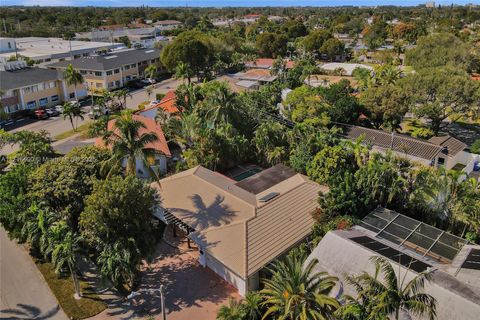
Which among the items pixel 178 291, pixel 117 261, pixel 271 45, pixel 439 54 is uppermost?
pixel 439 54

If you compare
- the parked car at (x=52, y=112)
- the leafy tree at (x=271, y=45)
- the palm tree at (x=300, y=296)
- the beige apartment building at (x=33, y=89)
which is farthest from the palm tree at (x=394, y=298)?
the leafy tree at (x=271, y=45)

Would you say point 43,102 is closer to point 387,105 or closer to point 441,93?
point 387,105

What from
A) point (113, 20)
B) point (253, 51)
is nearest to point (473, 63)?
point (253, 51)

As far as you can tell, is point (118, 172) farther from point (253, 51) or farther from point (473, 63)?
point (253, 51)

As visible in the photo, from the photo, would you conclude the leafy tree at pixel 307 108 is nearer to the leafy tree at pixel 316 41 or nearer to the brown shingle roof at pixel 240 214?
the brown shingle roof at pixel 240 214

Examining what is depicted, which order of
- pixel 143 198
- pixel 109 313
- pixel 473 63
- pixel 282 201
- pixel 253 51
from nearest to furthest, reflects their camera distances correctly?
1. pixel 109 313
2. pixel 143 198
3. pixel 282 201
4. pixel 473 63
5. pixel 253 51

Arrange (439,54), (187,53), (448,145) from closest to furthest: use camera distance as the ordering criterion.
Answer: (448,145) < (439,54) < (187,53)

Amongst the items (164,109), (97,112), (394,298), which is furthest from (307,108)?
(394,298)
